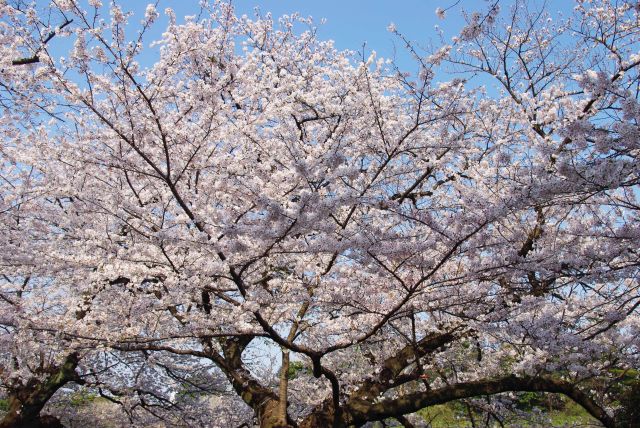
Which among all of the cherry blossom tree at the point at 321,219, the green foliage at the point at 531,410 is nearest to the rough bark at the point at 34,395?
the cherry blossom tree at the point at 321,219

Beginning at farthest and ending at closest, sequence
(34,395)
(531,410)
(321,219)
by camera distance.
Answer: (531,410) → (34,395) → (321,219)

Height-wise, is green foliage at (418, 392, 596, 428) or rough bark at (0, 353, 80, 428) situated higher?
green foliage at (418, 392, 596, 428)

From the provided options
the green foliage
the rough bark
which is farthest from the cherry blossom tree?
the green foliage

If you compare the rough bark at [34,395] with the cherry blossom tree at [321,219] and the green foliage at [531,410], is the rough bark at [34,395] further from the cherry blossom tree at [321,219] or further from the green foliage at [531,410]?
the green foliage at [531,410]

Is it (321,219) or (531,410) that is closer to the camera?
(321,219)

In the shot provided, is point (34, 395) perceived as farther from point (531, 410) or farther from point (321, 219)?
point (531, 410)

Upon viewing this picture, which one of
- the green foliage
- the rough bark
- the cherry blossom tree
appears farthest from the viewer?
the green foliage

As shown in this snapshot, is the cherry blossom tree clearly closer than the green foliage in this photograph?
Yes

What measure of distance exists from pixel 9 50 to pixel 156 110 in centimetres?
188

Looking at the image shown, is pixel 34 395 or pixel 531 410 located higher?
pixel 531 410

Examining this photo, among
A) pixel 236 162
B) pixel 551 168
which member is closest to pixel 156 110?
pixel 236 162

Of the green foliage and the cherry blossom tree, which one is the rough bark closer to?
the cherry blossom tree

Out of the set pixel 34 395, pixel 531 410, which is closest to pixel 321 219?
pixel 34 395

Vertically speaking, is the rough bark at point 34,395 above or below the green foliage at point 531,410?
below
